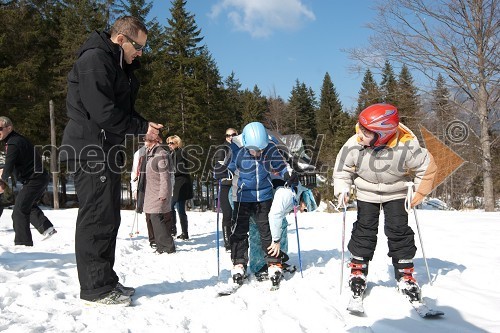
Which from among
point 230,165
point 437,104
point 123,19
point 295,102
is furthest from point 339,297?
point 295,102

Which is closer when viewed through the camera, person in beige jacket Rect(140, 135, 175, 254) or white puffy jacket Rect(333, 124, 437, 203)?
white puffy jacket Rect(333, 124, 437, 203)

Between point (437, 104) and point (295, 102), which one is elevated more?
point (295, 102)

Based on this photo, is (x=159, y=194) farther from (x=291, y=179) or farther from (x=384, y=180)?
(x=384, y=180)

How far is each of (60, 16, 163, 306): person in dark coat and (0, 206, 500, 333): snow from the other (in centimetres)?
30

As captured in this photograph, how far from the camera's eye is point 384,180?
3518mm

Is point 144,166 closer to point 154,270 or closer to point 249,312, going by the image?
point 154,270

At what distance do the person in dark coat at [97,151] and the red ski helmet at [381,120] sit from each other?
187 centimetres

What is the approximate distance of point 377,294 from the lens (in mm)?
3553

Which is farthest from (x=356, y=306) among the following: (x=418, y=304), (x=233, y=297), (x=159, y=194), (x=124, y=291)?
(x=159, y=194)

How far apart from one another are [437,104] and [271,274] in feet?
49.2

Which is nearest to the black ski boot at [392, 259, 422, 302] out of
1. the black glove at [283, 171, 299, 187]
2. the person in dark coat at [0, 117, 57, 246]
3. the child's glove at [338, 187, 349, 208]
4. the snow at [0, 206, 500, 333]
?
the snow at [0, 206, 500, 333]

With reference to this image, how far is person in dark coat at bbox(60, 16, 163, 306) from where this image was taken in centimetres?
290

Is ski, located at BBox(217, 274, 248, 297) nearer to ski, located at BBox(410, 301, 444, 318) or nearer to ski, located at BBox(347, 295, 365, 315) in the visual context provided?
ski, located at BBox(347, 295, 365, 315)

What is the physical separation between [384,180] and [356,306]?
3.85ft
